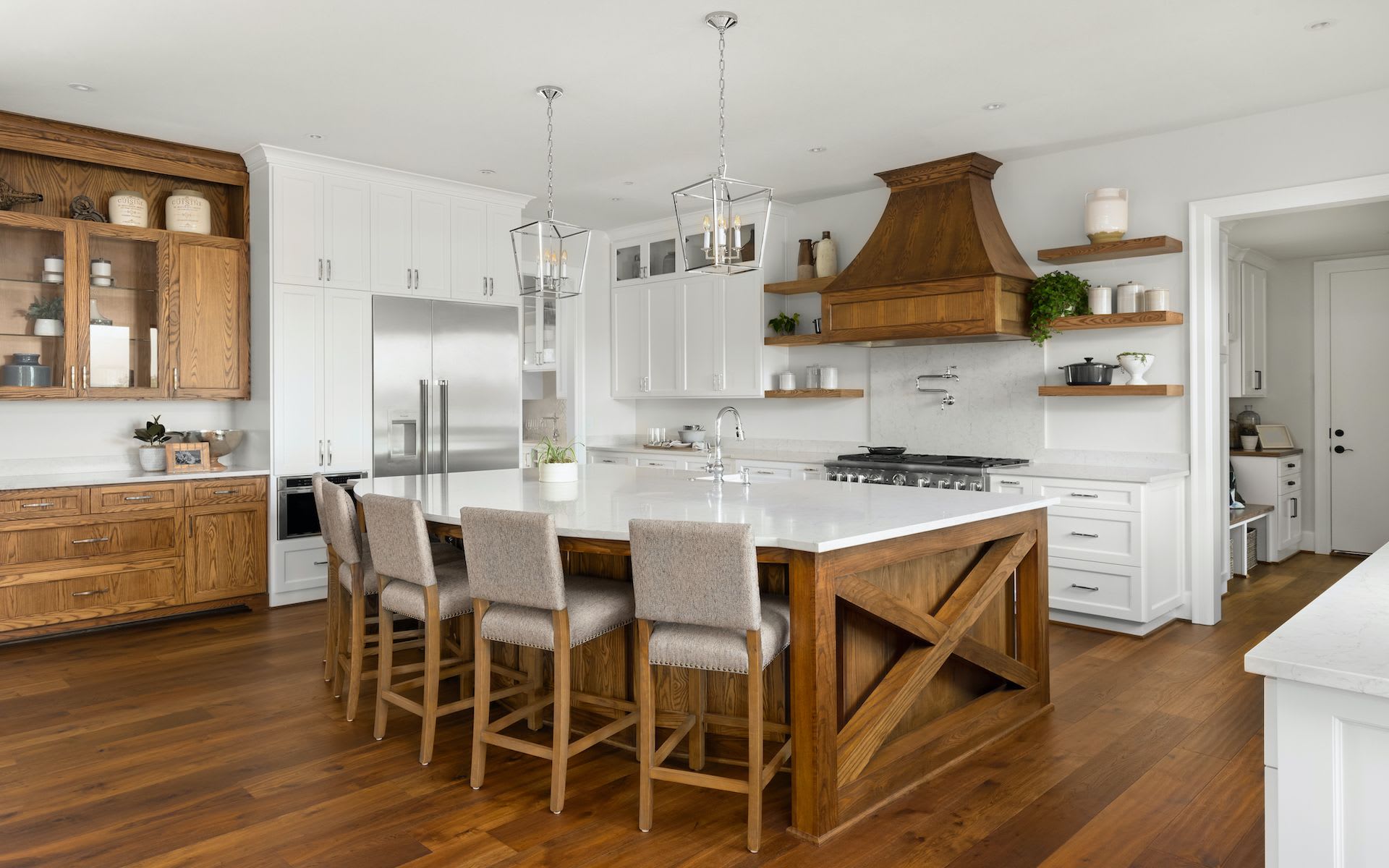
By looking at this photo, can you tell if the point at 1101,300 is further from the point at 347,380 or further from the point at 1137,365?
the point at 347,380

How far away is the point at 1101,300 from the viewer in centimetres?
509

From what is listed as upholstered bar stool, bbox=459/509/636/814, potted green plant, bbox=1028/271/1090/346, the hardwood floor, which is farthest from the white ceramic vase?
upholstered bar stool, bbox=459/509/636/814

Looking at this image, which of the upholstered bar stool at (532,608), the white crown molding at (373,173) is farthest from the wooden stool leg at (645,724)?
the white crown molding at (373,173)

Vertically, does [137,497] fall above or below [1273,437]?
below

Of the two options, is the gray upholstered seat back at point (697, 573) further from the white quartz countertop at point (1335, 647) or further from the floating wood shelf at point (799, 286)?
the floating wood shelf at point (799, 286)

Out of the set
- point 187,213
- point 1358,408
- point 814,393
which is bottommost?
point 1358,408

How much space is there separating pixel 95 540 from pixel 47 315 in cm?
127

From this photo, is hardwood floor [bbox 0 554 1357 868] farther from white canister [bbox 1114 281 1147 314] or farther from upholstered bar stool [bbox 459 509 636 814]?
white canister [bbox 1114 281 1147 314]

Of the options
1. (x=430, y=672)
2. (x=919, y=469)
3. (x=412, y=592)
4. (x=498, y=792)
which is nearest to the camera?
(x=498, y=792)

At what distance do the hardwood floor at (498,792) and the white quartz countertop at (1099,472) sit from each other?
104 centimetres

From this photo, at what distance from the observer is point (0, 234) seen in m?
4.87

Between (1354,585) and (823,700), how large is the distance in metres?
1.28

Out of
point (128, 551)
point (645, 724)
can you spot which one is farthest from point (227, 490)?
point (645, 724)

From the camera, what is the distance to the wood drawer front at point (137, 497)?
4.83 m
